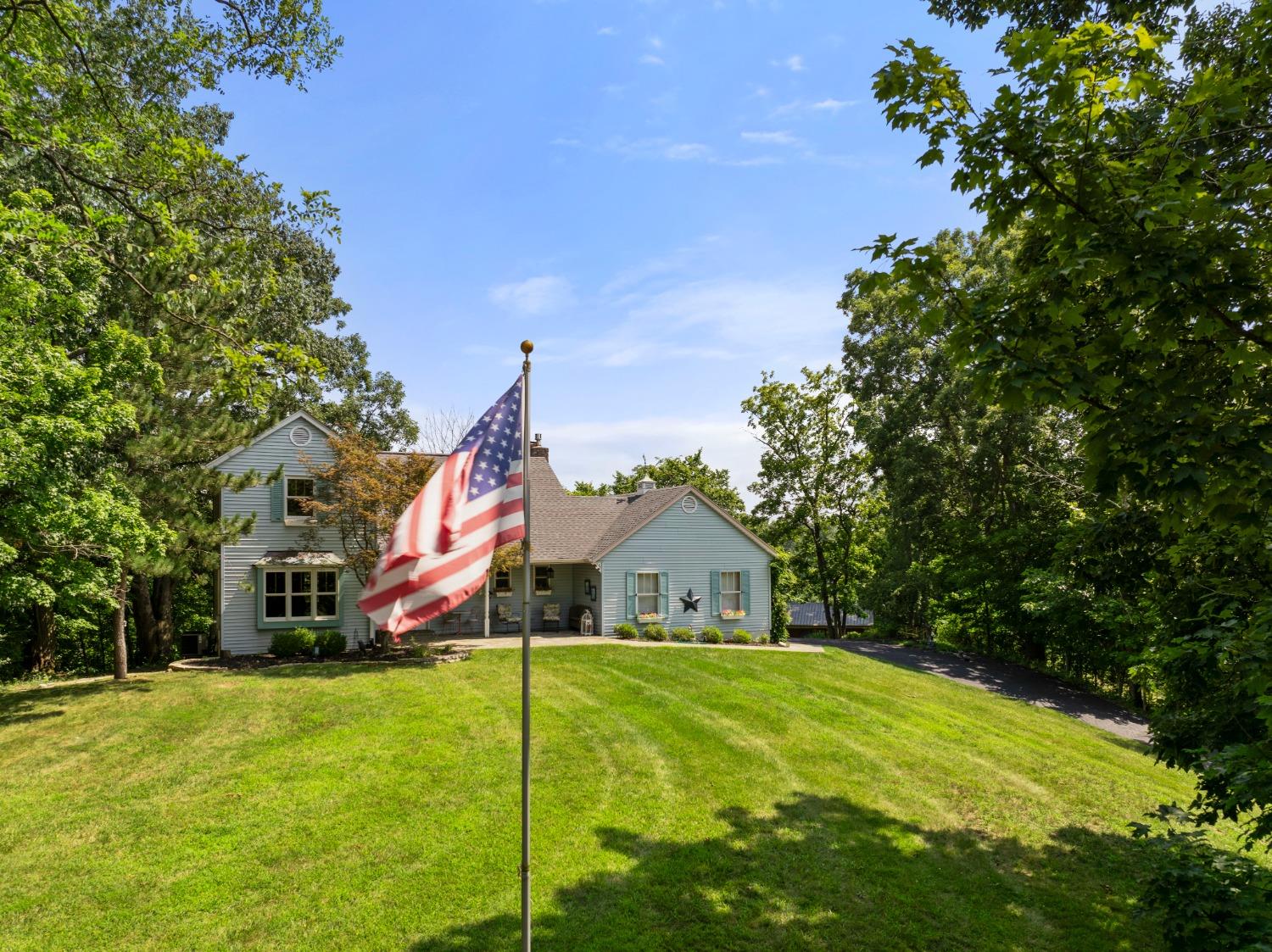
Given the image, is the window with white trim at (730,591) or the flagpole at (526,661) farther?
the window with white trim at (730,591)

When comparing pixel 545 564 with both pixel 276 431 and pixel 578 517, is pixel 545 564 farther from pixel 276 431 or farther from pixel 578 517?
pixel 276 431

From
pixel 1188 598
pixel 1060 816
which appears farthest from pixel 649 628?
pixel 1188 598

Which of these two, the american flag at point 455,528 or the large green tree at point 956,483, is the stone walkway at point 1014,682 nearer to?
the large green tree at point 956,483

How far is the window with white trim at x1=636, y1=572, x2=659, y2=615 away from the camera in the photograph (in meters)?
22.2

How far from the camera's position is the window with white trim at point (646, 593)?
72.7 feet

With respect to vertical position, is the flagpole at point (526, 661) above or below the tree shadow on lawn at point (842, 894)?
above

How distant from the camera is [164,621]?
20469mm

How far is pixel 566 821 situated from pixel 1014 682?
1620 cm

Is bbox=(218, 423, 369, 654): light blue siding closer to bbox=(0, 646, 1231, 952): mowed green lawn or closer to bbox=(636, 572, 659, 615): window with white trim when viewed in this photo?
bbox=(0, 646, 1231, 952): mowed green lawn

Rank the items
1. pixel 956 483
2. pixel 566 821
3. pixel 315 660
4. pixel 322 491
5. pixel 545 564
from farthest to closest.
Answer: pixel 956 483 < pixel 545 564 < pixel 322 491 < pixel 315 660 < pixel 566 821

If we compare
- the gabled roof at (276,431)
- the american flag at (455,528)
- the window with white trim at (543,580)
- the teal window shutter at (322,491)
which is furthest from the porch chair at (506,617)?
the american flag at (455,528)

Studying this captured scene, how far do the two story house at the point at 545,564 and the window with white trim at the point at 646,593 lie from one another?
0.03m

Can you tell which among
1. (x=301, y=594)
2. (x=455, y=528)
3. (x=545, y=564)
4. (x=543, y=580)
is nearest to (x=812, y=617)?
(x=543, y=580)

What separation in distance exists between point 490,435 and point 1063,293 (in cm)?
413
